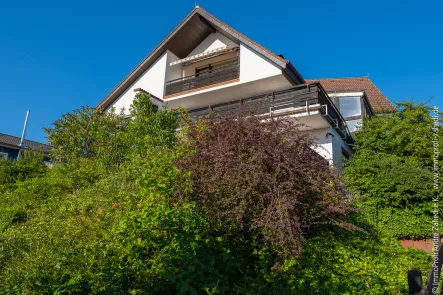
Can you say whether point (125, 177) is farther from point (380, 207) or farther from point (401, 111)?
point (401, 111)

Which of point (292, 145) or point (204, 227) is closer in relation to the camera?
point (204, 227)

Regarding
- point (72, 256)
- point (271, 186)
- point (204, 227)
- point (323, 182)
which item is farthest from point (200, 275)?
point (323, 182)

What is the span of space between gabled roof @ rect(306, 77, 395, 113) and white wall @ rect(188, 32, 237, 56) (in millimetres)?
7731

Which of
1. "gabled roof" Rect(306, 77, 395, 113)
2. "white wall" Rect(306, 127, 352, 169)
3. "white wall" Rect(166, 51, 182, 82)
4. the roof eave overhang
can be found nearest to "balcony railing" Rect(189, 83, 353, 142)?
"white wall" Rect(306, 127, 352, 169)

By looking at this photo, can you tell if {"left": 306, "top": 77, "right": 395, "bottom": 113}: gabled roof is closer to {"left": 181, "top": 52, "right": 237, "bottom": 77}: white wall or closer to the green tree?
the green tree

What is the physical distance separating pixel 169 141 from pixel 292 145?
4.30 metres

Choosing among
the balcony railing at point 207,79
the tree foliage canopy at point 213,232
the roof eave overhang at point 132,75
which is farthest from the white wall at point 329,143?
the roof eave overhang at point 132,75

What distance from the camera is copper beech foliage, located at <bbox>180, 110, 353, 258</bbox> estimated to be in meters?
5.11

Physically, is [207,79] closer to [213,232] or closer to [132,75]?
[132,75]

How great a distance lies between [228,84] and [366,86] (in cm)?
1355

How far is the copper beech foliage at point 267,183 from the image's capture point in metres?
5.11

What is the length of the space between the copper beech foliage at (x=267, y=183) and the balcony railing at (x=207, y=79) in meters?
9.11

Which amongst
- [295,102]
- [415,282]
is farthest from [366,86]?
[415,282]

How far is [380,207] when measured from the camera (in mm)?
10219
